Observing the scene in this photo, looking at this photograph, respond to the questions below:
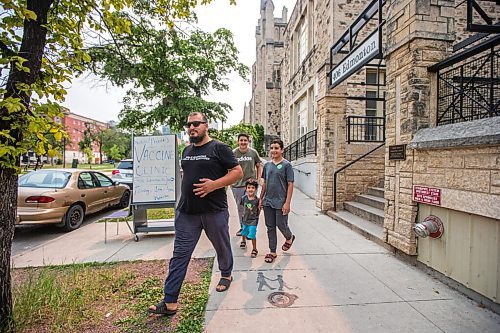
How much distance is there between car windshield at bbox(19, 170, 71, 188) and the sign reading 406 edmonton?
6666 millimetres

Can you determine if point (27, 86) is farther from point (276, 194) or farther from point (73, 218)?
point (73, 218)

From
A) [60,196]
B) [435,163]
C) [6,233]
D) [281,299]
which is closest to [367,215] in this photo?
[435,163]

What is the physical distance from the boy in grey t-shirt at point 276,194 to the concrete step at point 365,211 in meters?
2.49

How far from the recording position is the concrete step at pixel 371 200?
639 centimetres

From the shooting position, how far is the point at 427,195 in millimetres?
3703

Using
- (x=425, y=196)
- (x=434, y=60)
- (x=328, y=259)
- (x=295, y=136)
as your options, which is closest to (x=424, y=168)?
(x=425, y=196)

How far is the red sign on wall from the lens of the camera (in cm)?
355

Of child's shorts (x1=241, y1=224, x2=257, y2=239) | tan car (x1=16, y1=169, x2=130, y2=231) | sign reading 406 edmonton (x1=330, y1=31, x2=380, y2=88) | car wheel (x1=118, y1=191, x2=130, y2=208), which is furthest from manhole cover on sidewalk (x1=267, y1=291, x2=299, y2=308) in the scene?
car wheel (x1=118, y1=191, x2=130, y2=208)

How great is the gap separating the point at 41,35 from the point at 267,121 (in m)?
22.5

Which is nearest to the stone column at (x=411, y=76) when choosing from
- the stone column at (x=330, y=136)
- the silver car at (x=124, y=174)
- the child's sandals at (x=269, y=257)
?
the child's sandals at (x=269, y=257)

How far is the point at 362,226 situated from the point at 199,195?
409 cm

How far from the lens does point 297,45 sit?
16.2 meters

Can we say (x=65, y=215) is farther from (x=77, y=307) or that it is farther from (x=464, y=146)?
(x=464, y=146)

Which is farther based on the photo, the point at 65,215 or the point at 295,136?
the point at 295,136
